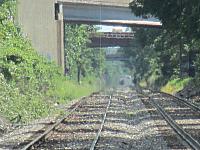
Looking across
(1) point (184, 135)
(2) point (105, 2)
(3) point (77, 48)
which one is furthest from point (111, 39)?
(1) point (184, 135)

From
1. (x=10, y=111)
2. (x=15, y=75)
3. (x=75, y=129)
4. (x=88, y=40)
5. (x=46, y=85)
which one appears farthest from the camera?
(x=88, y=40)

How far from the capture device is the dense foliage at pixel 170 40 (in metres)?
33.5

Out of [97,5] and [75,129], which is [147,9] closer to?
[75,129]

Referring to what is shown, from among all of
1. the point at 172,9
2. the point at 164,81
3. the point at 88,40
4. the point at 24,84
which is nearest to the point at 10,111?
the point at 24,84

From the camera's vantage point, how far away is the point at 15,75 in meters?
34.9

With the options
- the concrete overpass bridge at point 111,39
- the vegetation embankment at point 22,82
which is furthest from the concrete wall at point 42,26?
the concrete overpass bridge at point 111,39

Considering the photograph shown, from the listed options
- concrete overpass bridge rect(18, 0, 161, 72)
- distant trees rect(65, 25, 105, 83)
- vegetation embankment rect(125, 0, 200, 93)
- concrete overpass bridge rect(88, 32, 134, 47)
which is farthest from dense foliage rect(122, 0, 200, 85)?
distant trees rect(65, 25, 105, 83)

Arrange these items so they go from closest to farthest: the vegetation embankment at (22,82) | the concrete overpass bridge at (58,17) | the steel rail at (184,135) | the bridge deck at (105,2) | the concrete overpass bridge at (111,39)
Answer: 1. the steel rail at (184,135)
2. the vegetation embankment at (22,82)
3. the concrete overpass bridge at (58,17)
4. the bridge deck at (105,2)
5. the concrete overpass bridge at (111,39)

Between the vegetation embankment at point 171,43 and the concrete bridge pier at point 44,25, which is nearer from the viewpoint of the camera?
the vegetation embankment at point 171,43

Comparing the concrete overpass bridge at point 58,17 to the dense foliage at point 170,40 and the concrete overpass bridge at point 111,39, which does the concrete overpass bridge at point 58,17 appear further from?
the concrete overpass bridge at point 111,39

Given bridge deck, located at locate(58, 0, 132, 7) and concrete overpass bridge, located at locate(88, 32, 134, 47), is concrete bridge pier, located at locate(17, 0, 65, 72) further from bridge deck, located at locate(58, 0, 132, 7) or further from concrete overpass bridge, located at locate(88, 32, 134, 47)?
concrete overpass bridge, located at locate(88, 32, 134, 47)

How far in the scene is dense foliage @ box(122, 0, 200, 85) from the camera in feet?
110

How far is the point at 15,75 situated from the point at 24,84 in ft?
4.80

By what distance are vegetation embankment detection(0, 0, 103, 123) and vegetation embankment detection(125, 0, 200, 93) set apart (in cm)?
811
